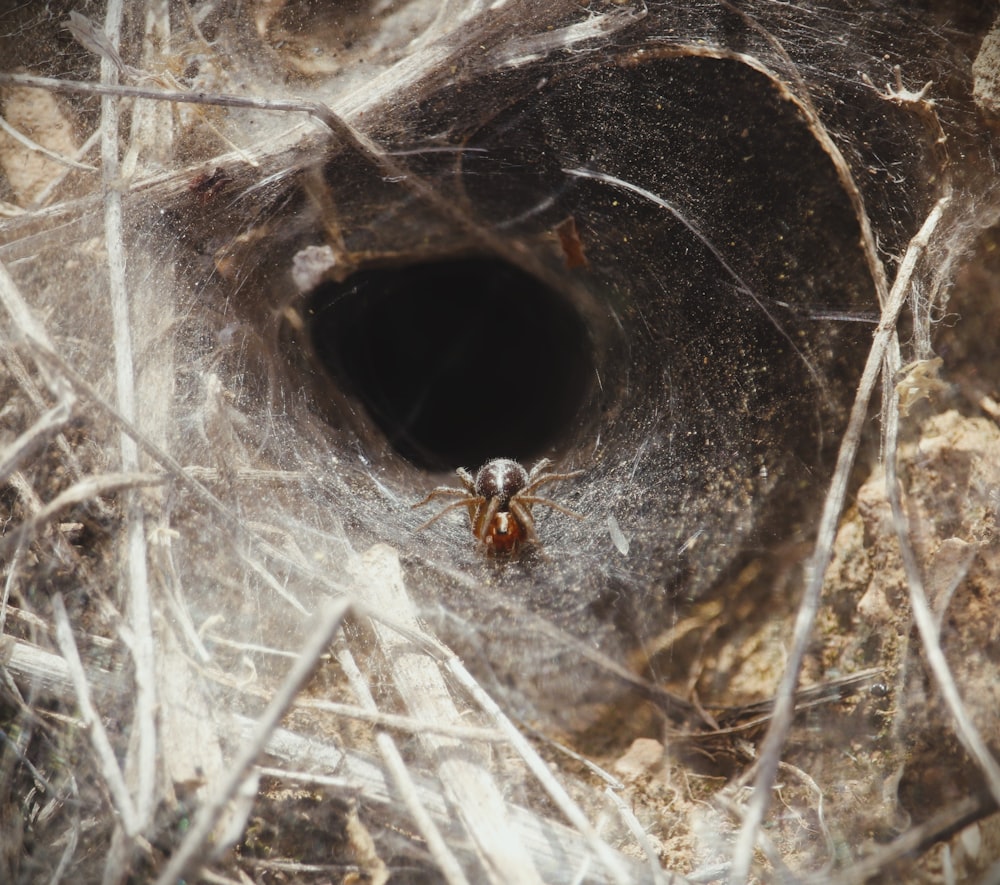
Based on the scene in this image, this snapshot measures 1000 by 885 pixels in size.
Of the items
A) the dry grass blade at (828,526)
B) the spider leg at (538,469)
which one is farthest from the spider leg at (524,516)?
the dry grass blade at (828,526)

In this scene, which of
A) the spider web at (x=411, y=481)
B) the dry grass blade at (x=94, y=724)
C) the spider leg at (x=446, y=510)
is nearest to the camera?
the dry grass blade at (x=94, y=724)

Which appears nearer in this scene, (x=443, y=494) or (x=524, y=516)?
(x=524, y=516)

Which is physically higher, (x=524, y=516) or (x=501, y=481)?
(x=501, y=481)

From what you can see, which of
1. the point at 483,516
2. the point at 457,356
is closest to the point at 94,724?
the point at 483,516

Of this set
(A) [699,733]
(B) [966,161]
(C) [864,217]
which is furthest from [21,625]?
(B) [966,161]

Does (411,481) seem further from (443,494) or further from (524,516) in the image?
(524,516)

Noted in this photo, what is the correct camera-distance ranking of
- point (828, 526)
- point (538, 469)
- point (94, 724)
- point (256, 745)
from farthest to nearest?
point (538, 469) → point (828, 526) → point (94, 724) → point (256, 745)

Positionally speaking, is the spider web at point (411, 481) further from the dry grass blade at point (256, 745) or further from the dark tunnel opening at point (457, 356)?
the dark tunnel opening at point (457, 356)

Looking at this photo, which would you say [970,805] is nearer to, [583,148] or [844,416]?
[844,416]
